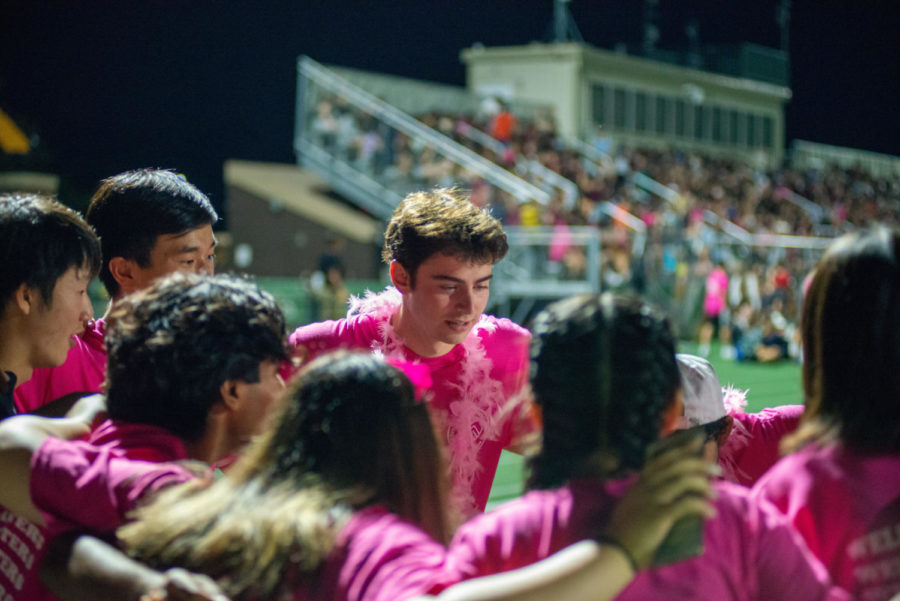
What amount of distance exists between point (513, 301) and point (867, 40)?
17.2 metres

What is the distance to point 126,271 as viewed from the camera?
268 centimetres

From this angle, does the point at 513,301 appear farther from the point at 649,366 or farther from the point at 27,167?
the point at 649,366

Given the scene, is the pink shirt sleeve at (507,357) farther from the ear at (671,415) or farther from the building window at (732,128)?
the building window at (732,128)

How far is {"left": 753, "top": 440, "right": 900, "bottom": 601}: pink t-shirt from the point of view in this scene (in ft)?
4.56

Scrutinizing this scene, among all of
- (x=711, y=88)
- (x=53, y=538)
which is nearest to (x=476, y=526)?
(x=53, y=538)

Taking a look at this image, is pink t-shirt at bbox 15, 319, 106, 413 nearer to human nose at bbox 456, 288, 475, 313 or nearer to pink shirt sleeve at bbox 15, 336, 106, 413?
pink shirt sleeve at bbox 15, 336, 106, 413

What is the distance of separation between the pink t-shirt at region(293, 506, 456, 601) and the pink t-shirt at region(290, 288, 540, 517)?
1294 millimetres

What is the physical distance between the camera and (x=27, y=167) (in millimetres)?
15523

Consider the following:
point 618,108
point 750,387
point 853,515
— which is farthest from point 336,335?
point 618,108

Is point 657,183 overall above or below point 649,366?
below

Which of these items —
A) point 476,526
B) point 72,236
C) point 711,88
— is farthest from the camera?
point 711,88

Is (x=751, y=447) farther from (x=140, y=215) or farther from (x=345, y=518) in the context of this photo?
(x=140, y=215)

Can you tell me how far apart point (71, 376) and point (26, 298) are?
415mm

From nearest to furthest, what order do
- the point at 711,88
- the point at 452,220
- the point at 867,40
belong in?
the point at 452,220 → the point at 867,40 → the point at 711,88
